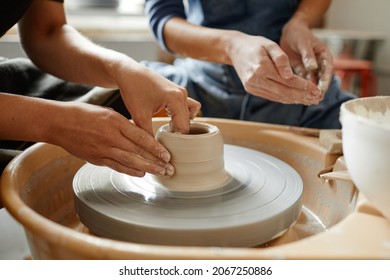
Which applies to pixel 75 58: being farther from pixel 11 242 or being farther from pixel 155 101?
pixel 11 242

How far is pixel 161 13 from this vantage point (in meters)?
1.65

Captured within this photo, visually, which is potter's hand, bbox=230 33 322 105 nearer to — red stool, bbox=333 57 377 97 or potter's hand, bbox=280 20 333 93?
potter's hand, bbox=280 20 333 93

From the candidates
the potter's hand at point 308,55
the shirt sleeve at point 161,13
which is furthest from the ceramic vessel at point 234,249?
the shirt sleeve at point 161,13

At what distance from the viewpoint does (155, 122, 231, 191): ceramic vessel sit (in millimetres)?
861

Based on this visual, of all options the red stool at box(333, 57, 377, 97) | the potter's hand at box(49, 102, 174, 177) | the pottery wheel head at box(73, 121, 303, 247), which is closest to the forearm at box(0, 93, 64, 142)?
the potter's hand at box(49, 102, 174, 177)

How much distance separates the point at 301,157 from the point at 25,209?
0.71m

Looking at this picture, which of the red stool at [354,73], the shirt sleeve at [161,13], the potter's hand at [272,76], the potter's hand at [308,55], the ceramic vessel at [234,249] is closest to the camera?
the ceramic vessel at [234,249]

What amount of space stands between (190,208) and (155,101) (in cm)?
24

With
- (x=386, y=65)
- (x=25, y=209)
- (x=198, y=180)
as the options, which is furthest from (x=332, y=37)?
→ (x=25, y=209)

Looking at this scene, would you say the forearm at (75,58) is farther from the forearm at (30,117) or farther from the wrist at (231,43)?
the wrist at (231,43)

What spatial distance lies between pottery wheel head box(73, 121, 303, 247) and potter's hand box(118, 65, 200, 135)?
0.15 feet

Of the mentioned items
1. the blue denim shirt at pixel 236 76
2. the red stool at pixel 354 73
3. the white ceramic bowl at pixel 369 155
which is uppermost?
the white ceramic bowl at pixel 369 155

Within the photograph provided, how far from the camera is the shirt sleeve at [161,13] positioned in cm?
163

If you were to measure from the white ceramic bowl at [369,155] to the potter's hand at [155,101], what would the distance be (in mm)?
350
